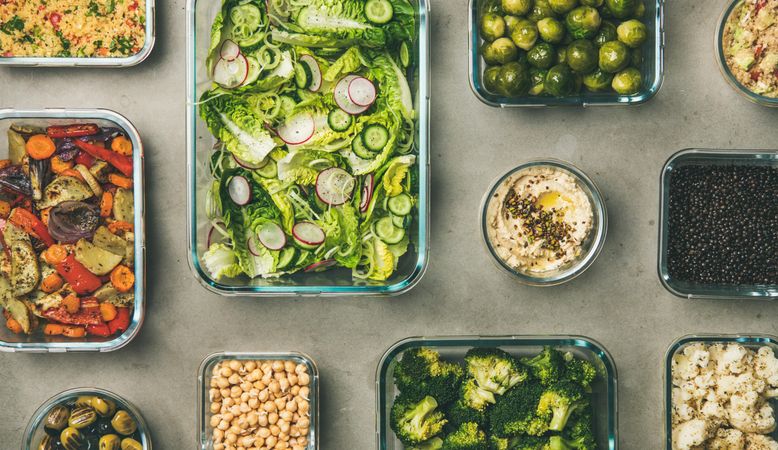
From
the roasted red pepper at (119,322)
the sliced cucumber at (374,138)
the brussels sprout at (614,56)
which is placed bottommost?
the roasted red pepper at (119,322)

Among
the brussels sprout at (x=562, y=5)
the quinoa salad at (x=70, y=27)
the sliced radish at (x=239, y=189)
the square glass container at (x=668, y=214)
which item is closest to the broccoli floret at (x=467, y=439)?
the square glass container at (x=668, y=214)

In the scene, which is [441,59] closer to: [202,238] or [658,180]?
[658,180]

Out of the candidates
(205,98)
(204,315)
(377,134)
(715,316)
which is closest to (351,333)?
(204,315)

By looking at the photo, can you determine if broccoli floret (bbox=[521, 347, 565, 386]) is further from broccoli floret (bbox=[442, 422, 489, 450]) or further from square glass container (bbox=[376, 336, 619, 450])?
broccoli floret (bbox=[442, 422, 489, 450])

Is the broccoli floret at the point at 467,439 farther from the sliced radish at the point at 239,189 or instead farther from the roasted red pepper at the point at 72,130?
the roasted red pepper at the point at 72,130

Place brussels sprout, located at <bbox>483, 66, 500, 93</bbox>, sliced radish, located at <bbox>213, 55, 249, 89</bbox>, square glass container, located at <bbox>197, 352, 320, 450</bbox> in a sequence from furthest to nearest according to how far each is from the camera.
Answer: square glass container, located at <bbox>197, 352, 320, 450</bbox>
brussels sprout, located at <bbox>483, 66, 500, 93</bbox>
sliced radish, located at <bbox>213, 55, 249, 89</bbox>

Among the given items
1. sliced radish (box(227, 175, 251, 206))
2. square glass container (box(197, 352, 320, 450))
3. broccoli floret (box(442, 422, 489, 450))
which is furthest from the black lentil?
sliced radish (box(227, 175, 251, 206))
